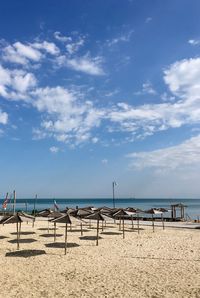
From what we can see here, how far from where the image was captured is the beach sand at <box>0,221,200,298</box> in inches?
418

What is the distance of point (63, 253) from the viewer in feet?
55.0

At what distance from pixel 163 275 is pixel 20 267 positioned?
597 cm

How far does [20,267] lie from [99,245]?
6.79 m

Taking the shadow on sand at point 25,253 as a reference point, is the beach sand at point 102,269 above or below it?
below

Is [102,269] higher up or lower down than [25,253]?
lower down

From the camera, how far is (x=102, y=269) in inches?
529

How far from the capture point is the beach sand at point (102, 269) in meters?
10.6

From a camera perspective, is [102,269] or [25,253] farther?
[25,253]

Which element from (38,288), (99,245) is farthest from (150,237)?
(38,288)

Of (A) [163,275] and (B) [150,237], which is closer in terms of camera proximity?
(A) [163,275]

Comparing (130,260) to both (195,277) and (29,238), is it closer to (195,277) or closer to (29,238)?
(195,277)

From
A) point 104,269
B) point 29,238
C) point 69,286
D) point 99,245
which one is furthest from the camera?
point 29,238

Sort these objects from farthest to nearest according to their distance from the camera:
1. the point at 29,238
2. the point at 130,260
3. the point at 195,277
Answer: the point at 29,238, the point at 130,260, the point at 195,277

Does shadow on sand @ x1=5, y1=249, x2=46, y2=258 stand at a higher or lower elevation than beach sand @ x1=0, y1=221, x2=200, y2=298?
higher
